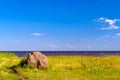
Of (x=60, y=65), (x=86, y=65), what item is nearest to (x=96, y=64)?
(x=86, y=65)

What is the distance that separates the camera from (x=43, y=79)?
3041 cm

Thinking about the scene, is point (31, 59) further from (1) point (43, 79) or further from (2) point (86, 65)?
(1) point (43, 79)

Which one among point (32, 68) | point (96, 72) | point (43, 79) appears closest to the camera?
point (43, 79)

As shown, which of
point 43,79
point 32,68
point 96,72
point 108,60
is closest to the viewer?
point 43,79

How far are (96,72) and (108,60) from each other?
7661 mm

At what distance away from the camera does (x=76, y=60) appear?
46.2 meters

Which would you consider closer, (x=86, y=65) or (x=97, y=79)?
(x=97, y=79)

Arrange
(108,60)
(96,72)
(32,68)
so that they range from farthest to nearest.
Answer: (108,60) < (32,68) < (96,72)

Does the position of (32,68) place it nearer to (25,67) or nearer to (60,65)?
(25,67)

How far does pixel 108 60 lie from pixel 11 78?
59.4 feet

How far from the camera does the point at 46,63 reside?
4159cm

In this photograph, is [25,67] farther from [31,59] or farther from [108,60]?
[108,60]

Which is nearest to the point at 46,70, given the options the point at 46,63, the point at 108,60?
the point at 46,63

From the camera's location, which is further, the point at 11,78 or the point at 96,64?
the point at 96,64
